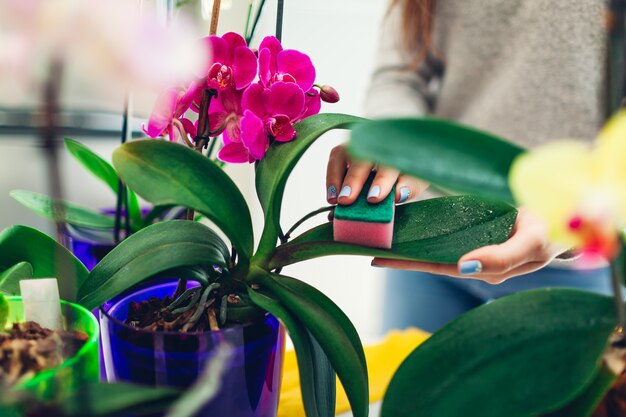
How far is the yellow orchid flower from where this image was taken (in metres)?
0.16

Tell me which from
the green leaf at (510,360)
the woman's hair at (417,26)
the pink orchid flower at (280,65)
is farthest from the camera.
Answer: the woman's hair at (417,26)

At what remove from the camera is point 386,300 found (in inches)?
44.0

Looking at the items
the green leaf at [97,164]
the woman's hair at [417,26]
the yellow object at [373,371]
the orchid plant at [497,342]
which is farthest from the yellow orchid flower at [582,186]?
the woman's hair at [417,26]

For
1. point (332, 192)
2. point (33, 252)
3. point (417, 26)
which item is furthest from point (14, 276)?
point (417, 26)

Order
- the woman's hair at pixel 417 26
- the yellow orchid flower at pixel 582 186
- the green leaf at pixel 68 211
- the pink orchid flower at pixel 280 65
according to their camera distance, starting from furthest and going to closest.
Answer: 1. the woman's hair at pixel 417 26
2. the green leaf at pixel 68 211
3. the pink orchid flower at pixel 280 65
4. the yellow orchid flower at pixel 582 186

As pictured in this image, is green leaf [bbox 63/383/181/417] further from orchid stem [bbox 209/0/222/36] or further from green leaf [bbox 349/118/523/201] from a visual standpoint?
orchid stem [bbox 209/0/222/36]

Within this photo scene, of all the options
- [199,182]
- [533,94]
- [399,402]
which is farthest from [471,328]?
[533,94]

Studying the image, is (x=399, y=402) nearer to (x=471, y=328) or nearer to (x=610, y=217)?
(x=471, y=328)

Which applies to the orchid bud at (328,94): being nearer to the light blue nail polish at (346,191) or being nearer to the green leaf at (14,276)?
the light blue nail polish at (346,191)

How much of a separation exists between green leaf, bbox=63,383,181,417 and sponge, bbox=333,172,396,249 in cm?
18

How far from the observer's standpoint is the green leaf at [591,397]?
0.29 m

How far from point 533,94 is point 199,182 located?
0.80 m

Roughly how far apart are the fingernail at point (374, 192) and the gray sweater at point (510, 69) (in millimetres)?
582

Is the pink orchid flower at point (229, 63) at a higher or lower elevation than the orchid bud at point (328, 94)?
higher
